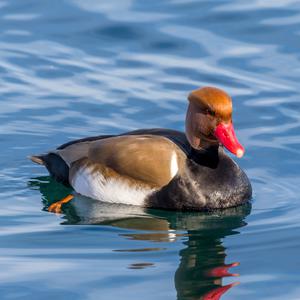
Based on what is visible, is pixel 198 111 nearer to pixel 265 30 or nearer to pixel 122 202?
pixel 122 202

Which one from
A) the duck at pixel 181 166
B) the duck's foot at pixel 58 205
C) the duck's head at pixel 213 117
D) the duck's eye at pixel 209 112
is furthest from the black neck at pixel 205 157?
the duck's foot at pixel 58 205

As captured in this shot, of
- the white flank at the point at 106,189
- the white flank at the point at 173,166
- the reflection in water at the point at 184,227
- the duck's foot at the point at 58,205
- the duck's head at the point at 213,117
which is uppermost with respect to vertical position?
the duck's head at the point at 213,117

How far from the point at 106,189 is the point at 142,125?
207 centimetres

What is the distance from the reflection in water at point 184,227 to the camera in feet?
27.1

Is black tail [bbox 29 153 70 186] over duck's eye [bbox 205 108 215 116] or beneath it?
beneath

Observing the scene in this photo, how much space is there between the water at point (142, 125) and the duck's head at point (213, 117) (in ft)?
2.30

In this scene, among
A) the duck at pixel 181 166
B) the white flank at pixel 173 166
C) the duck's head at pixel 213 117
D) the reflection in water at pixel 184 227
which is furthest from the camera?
the white flank at pixel 173 166

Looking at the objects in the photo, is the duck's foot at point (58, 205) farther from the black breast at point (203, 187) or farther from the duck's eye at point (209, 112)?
the duck's eye at point (209, 112)

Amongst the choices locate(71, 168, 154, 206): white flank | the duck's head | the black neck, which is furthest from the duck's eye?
locate(71, 168, 154, 206): white flank

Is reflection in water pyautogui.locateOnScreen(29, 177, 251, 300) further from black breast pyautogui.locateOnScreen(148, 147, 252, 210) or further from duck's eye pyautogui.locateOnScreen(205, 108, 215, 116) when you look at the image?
duck's eye pyautogui.locateOnScreen(205, 108, 215, 116)

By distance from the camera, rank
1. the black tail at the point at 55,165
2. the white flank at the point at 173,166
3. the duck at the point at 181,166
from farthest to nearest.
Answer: the black tail at the point at 55,165
the white flank at the point at 173,166
the duck at the point at 181,166

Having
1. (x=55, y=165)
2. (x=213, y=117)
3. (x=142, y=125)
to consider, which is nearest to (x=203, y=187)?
(x=213, y=117)

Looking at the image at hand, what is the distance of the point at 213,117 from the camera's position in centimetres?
983

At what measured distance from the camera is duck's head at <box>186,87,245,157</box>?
974 cm
